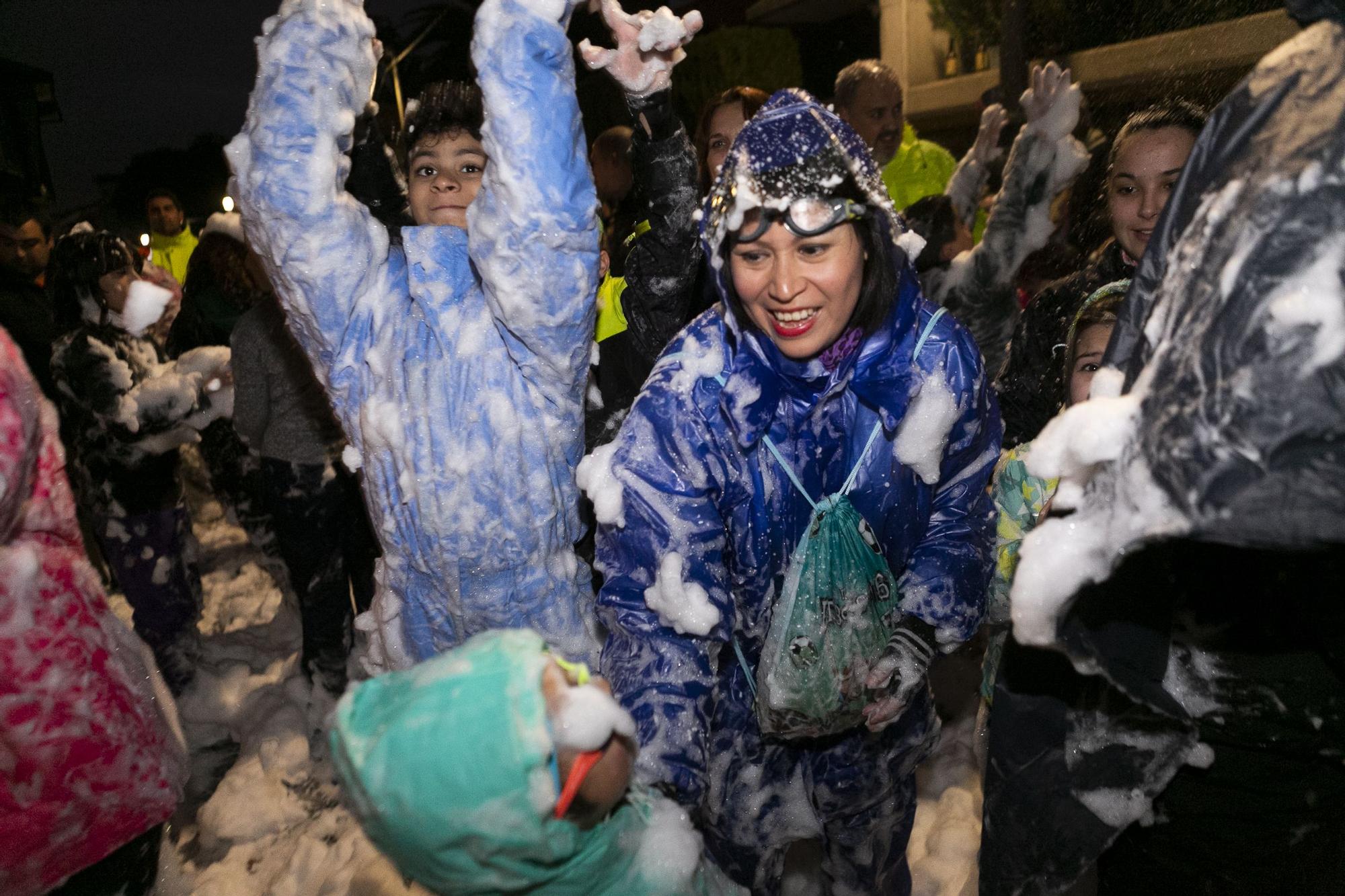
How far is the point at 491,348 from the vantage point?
6.34ft

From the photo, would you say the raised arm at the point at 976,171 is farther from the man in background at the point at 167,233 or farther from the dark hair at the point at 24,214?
the man in background at the point at 167,233

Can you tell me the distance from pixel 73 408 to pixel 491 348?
2485 mm

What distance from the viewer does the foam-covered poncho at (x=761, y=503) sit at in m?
1.67

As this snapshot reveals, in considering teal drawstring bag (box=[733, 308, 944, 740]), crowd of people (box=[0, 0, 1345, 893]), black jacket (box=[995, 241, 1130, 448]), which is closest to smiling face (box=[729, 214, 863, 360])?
crowd of people (box=[0, 0, 1345, 893])

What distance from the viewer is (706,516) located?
172 centimetres

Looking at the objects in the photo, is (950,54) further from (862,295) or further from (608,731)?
(608,731)

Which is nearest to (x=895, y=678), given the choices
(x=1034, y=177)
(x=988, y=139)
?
(x=1034, y=177)

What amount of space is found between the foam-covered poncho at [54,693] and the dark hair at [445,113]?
118 centimetres

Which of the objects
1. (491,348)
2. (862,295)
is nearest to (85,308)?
(491,348)

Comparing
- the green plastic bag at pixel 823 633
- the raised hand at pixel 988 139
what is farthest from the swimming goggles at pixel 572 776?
the raised hand at pixel 988 139

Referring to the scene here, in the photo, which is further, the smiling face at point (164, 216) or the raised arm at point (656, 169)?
the smiling face at point (164, 216)

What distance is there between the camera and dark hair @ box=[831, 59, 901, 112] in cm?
402

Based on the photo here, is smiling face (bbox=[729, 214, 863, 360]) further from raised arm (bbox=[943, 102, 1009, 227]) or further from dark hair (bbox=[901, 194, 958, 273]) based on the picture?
raised arm (bbox=[943, 102, 1009, 227])

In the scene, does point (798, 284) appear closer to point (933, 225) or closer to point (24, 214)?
point (933, 225)
